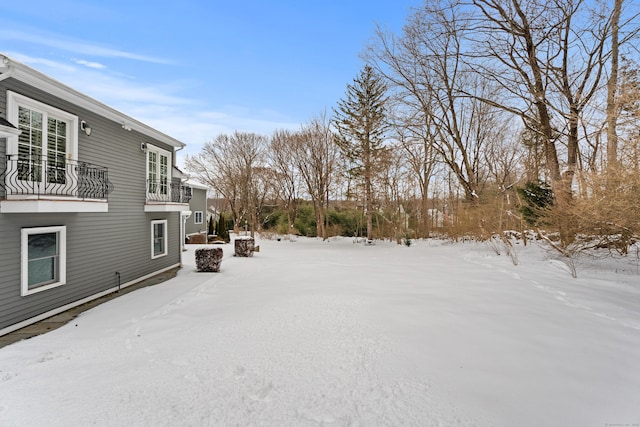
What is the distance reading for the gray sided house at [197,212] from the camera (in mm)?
20195

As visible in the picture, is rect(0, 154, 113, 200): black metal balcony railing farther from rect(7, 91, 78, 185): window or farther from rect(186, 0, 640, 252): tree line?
rect(186, 0, 640, 252): tree line

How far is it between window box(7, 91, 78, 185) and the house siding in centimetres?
13

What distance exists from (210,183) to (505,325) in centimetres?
2620

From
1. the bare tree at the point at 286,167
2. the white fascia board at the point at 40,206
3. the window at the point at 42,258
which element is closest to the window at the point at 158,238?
the window at the point at 42,258

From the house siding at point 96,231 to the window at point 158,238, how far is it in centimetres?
17

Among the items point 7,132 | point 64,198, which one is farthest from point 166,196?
point 7,132

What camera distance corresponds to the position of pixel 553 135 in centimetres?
1147

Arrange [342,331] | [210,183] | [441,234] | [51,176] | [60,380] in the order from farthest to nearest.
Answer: [210,183] → [441,234] → [51,176] → [342,331] → [60,380]

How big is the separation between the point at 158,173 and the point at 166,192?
0.73m

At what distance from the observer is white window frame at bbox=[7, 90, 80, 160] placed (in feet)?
15.8

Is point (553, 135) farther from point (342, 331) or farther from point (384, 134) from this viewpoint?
point (342, 331)

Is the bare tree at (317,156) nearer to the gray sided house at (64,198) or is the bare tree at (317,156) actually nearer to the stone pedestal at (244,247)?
the stone pedestal at (244,247)

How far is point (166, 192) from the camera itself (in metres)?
10.1

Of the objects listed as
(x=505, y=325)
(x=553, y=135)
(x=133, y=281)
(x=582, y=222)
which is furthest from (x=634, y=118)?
(x=133, y=281)
